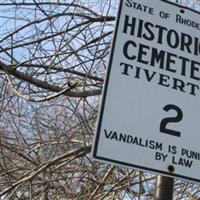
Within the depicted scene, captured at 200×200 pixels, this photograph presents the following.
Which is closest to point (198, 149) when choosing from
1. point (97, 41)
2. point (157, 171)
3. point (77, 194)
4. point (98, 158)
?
point (157, 171)

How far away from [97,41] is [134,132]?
9.28 ft

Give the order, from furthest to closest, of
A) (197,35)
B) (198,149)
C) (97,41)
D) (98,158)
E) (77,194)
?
(77,194) < (97,41) < (197,35) < (198,149) < (98,158)

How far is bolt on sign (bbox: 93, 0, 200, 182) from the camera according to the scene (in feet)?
4.54

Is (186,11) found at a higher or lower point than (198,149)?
higher

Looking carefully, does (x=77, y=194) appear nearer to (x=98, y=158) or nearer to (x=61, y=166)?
(x=61, y=166)

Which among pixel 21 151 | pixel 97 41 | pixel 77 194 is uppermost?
pixel 97 41

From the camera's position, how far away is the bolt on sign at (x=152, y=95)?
4.54 ft

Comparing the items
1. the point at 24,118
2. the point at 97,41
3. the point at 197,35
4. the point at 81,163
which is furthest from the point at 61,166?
the point at 197,35

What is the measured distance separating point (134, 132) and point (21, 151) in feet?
10.5

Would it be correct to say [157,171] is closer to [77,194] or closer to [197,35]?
[197,35]

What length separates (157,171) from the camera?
139 cm

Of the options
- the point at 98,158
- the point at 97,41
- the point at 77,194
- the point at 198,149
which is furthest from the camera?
the point at 77,194

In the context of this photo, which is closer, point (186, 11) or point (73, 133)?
point (186, 11)

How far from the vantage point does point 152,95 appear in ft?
4.83
